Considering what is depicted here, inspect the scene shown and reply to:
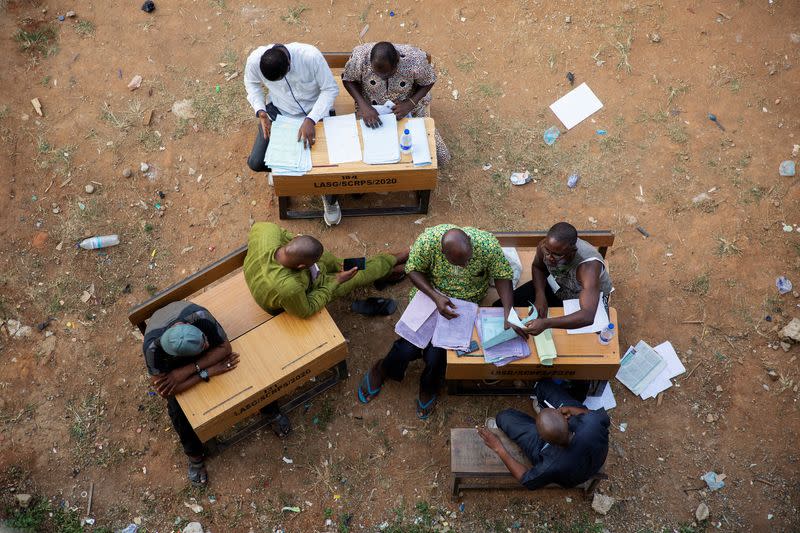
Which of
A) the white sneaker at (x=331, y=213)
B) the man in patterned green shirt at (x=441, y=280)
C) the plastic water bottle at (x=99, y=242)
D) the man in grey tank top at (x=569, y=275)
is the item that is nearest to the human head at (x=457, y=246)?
the man in patterned green shirt at (x=441, y=280)

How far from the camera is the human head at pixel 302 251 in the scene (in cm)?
415

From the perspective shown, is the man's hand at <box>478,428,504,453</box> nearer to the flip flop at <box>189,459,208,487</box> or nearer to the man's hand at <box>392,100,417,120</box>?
the flip flop at <box>189,459,208,487</box>

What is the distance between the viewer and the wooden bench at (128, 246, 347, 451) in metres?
4.21

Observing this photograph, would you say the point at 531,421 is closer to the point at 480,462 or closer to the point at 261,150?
the point at 480,462

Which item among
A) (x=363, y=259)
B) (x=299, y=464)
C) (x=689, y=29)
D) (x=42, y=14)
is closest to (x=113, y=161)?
(x=42, y=14)

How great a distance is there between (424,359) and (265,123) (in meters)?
2.65

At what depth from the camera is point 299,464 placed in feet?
15.5

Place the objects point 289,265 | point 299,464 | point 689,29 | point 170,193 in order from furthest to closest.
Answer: point 689,29, point 170,193, point 299,464, point 289,265

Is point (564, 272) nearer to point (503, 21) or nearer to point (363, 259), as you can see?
point (363, 259)

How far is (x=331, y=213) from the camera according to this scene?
5.72 metres

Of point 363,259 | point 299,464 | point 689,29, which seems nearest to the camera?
point 299,464

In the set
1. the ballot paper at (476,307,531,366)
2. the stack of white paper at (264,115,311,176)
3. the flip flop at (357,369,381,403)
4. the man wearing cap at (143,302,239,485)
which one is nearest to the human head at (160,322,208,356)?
the man wearing cap at (143,302,239,485)

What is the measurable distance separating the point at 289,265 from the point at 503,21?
4.59 metres

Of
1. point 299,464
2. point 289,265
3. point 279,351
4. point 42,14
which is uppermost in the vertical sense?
point 42,14
